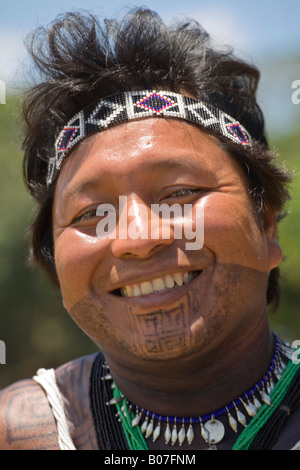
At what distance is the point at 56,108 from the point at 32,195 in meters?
0.54

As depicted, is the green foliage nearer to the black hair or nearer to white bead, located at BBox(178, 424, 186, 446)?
the black hair

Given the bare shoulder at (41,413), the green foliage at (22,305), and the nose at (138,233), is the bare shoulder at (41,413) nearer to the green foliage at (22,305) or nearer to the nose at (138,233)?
the nose at (138,233)

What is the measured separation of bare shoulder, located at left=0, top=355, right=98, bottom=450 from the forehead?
101 cm

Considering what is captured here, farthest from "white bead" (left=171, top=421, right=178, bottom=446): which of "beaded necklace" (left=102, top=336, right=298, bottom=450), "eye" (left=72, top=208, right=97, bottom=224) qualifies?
"eye" (left=72, top=208, right=97, bottom=224)

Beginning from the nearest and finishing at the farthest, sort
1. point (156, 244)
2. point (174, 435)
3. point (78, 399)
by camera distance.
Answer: point (156, 244) → point (174, 435) → point (78, 399)

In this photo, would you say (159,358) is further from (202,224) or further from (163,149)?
(163,149)

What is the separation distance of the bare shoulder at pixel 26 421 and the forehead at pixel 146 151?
3.49 ft

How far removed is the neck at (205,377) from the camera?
2.70 meters

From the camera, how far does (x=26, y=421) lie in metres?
3.09

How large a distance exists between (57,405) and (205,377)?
0.81 m

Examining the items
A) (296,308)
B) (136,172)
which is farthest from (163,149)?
(296,308)

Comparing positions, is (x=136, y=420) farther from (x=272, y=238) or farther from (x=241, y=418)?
(x=272, y=238)

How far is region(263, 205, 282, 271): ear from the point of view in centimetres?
298

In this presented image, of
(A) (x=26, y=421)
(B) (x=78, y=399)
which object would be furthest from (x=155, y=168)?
(A) (x=26, y=421)
